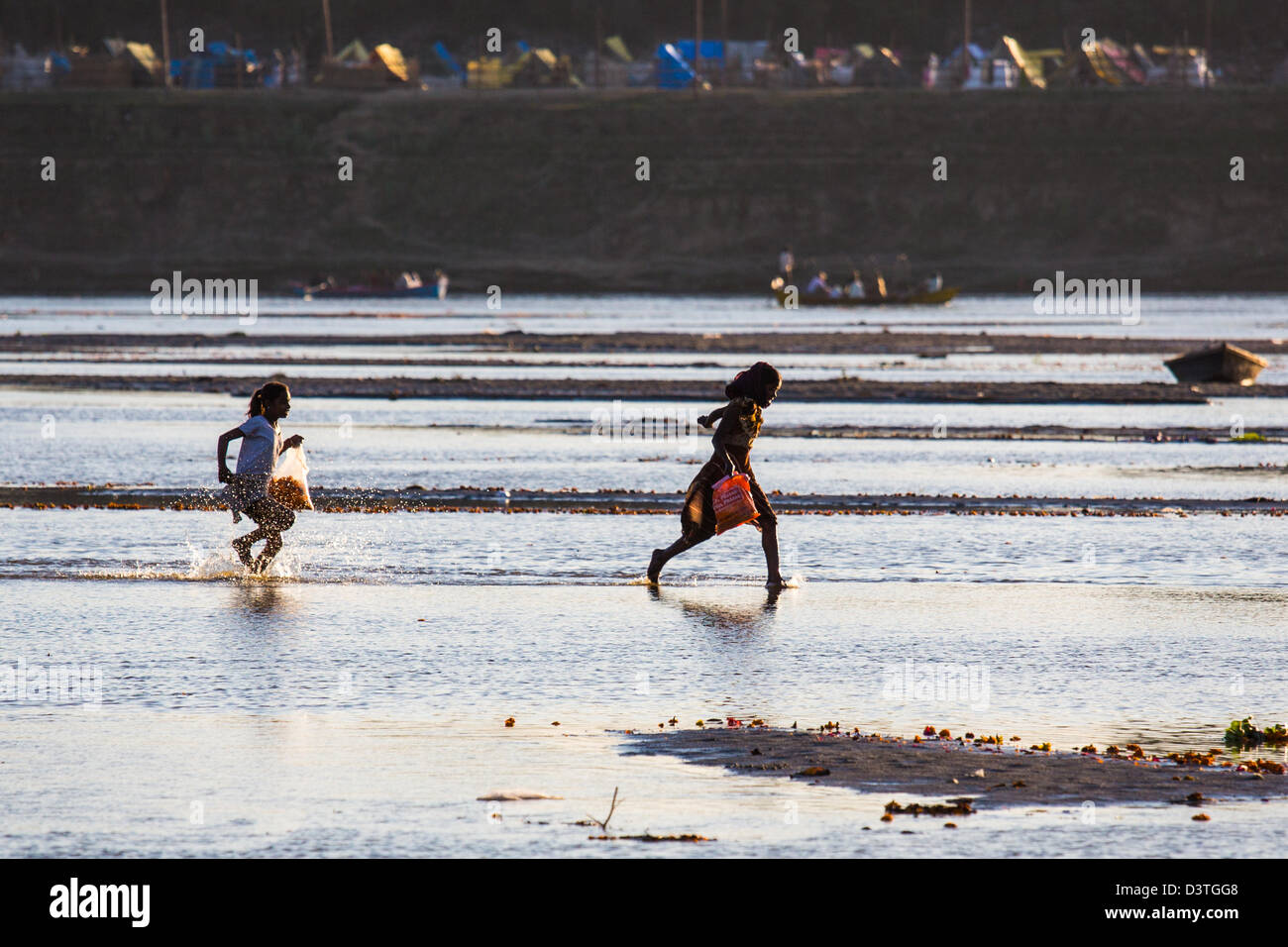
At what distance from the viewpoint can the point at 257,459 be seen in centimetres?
1396

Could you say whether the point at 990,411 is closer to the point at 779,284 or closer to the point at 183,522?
the point at 183,522

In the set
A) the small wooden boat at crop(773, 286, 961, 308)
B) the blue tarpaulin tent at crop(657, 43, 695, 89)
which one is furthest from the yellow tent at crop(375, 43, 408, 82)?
the small wooden boat at crop(773, 286, 961, 308)

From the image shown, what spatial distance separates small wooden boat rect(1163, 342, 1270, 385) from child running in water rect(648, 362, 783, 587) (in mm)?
22630

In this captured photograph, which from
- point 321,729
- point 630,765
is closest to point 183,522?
point 321,729

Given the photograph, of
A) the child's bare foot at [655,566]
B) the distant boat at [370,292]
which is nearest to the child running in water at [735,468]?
the child's bare foot at [655,566]

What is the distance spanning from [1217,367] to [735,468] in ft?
75.2

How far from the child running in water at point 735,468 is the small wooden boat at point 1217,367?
22.6 metres

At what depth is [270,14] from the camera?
177 m

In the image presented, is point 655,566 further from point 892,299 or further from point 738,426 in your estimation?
point 892,299

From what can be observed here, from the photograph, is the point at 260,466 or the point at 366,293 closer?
the point at 260,466

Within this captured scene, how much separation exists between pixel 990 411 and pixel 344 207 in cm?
6082

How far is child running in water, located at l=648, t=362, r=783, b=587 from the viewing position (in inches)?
533

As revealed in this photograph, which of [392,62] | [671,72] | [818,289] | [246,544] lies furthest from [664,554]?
[392,62]

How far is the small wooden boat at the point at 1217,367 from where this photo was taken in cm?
3488
